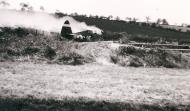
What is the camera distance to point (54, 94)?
14.4m

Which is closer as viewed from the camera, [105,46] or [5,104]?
[5,104]

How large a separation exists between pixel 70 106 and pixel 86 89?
355 centimetres

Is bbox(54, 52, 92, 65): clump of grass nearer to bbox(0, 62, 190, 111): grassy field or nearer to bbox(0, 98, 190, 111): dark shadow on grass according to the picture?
bbox(0, 62, 190, 111): grassy field

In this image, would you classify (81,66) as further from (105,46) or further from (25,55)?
(105,46)

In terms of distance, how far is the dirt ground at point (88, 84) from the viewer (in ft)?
48.3

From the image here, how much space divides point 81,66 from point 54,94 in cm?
1024

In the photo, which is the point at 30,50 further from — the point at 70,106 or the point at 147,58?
the point at 70,106

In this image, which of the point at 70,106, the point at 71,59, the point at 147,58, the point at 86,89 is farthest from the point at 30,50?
the point at 70,106

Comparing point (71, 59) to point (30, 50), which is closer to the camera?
point (71, 59)

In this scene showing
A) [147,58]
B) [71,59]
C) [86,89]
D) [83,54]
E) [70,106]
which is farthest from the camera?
[147,58]

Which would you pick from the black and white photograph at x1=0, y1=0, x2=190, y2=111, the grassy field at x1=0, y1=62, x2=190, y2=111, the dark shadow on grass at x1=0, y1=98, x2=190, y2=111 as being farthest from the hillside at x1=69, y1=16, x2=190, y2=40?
the dark shadow on grass at x1=0, y1=98, x2=190, y2=111

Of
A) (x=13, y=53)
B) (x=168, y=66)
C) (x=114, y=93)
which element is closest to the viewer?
(x=114, y=93)

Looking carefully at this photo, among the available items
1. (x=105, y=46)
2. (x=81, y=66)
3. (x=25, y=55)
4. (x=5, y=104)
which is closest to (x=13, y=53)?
(x=25, y=55)

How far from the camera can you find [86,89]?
16.1 meters
